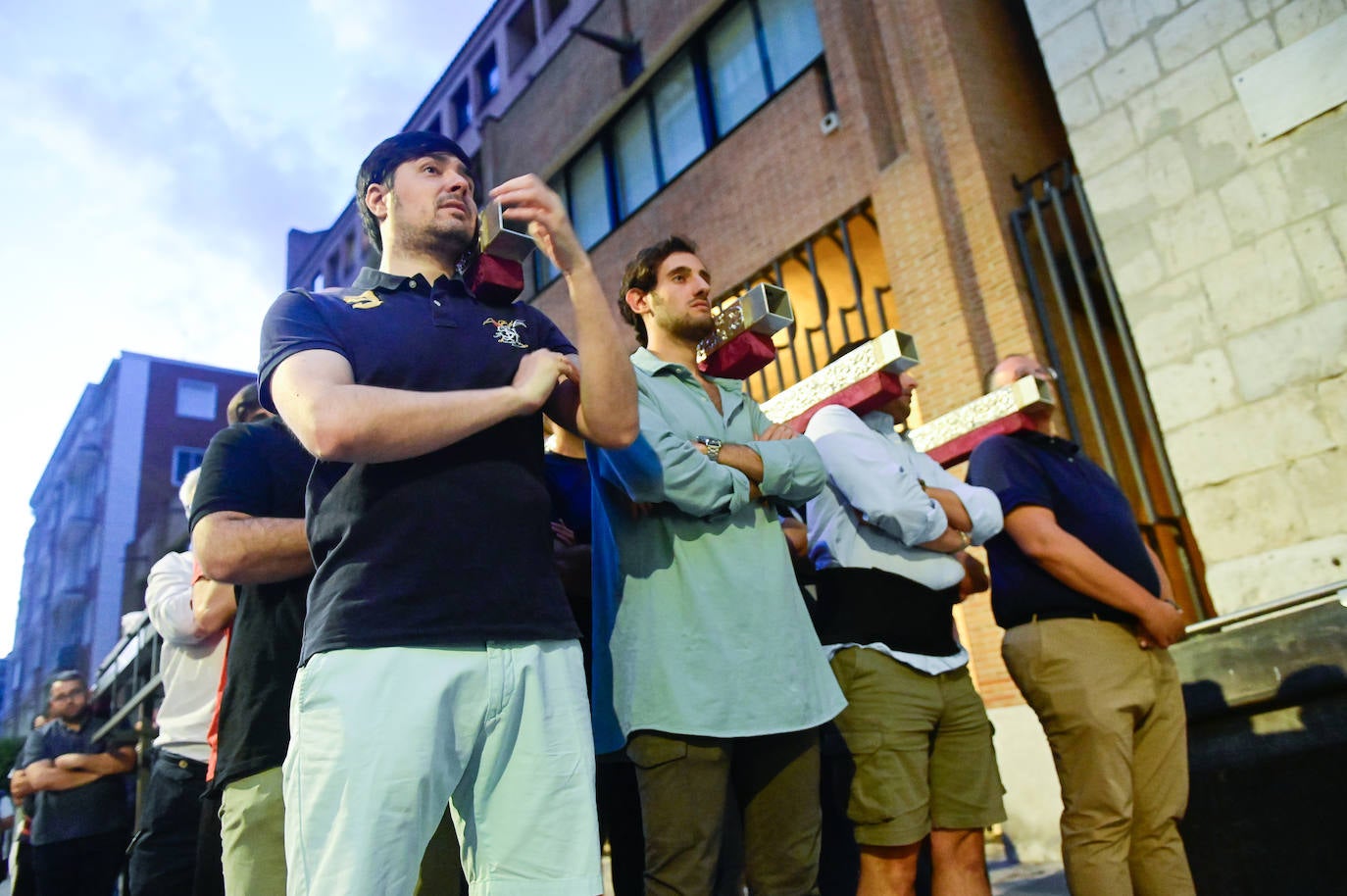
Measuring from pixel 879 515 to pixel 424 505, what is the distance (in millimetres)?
1446

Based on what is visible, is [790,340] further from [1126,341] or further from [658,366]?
[658,366]

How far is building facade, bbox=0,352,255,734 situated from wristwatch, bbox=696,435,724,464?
29.3 metres

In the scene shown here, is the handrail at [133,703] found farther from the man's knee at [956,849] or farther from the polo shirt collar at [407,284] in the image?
the man's knee at [956,849]

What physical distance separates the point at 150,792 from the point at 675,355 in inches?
89.8

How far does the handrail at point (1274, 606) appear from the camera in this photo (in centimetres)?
295

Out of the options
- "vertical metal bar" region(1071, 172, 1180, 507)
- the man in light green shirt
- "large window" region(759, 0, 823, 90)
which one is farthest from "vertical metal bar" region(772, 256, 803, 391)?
the man in light green shirt

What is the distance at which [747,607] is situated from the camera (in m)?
2.04

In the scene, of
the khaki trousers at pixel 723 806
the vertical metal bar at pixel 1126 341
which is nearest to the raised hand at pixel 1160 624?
the khaki trousers at pixel 723 806

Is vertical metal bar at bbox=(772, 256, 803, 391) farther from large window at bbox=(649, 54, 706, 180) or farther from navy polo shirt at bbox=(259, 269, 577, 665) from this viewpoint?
navy polo shirt at bbox=(259, 269, 577, 665)

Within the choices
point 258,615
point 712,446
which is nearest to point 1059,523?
point 712,446

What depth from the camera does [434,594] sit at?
1396 mm

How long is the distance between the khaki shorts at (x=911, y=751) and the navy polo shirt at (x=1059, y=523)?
52 cm

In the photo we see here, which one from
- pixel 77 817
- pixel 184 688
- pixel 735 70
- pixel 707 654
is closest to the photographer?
pixel 707 654

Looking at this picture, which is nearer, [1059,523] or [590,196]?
[1059,523]
